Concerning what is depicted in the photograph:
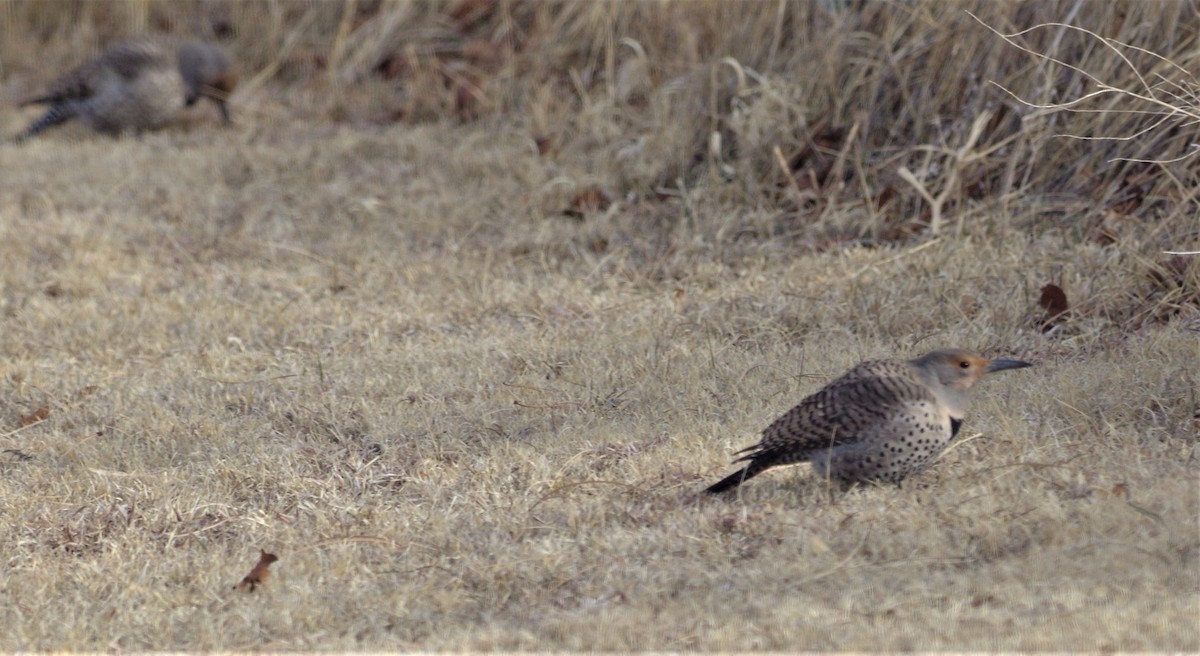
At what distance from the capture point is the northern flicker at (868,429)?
396cm

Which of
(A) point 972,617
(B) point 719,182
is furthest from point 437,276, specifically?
(A) point 972,617

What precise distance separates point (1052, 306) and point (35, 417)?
3.90 metres

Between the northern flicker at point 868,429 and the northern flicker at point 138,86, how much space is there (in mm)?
6744

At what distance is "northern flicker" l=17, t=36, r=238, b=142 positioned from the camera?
9.58 m

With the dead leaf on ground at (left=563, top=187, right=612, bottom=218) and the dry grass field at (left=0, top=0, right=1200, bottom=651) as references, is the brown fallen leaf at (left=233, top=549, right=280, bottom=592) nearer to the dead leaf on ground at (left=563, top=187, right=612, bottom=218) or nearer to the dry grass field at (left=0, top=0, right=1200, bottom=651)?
the dry grass field at (left=0, top=0, right=1200, bottom=651)

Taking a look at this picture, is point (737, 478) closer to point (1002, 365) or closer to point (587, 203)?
point (1002, 365)

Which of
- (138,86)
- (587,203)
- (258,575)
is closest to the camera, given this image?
(258,575)

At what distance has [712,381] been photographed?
16.9ft

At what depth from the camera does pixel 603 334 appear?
5840 mm

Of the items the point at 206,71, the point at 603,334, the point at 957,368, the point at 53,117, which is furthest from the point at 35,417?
the point at 53,117

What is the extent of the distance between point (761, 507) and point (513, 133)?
5228mm

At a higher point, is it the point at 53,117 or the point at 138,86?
the point at 138,86

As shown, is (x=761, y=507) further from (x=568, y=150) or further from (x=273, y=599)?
(x=568, y=150)

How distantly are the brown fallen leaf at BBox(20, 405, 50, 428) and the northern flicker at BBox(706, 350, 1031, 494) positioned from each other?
2.75 metres
